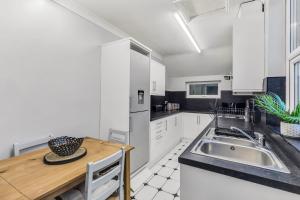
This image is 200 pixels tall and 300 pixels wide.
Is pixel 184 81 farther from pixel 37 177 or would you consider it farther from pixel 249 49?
pixel 37 177

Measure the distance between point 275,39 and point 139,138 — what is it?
2.16 m

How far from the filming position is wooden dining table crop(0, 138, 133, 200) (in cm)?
86

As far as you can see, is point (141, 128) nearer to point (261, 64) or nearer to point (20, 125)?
point (20, 125)

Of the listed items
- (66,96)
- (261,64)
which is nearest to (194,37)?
(261,64)

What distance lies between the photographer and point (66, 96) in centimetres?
188

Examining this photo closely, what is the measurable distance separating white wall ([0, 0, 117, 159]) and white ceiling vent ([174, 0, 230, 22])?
50.6 inches

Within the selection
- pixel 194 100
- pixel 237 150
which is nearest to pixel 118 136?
pixel 237 150

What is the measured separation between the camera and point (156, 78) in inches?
138

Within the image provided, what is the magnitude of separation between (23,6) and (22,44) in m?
0.38

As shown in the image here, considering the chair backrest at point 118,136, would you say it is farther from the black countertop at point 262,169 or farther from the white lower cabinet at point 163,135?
the black countertop at point 262,169

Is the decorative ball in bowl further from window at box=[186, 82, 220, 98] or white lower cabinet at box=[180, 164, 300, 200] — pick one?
window at box=[186, 82, 220, 98]

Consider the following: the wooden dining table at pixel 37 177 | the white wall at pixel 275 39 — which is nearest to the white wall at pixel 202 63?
the white wall at pixel 275 39

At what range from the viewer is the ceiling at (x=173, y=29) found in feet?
6.43

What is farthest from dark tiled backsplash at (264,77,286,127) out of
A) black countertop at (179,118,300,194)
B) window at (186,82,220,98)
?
window at (186,82,220,98)
